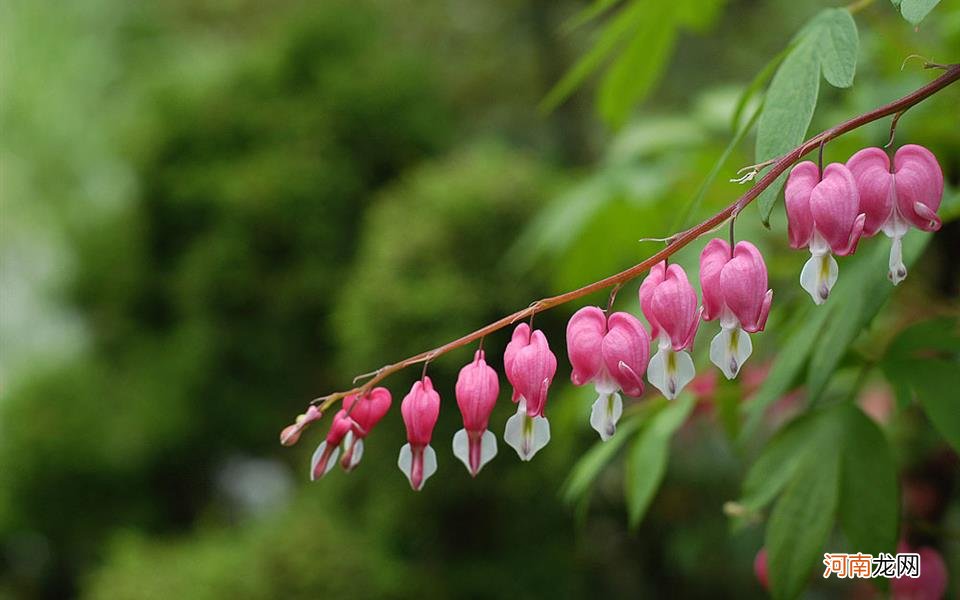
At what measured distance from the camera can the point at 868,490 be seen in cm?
57

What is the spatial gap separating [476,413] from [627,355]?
0.30 ft

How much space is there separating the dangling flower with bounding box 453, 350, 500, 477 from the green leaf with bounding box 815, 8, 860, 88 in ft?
0.80

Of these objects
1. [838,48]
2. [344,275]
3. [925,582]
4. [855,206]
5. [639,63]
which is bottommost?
[925,582]

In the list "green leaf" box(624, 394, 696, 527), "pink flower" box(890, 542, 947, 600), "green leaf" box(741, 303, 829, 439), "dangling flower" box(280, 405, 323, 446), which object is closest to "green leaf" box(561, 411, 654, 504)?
"green leaf" box(624, 394, 696, 527)

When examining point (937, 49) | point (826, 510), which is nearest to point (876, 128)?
point (937, 49)

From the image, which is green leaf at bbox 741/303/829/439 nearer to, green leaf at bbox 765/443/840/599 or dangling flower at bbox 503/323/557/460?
green leaf at bbox 765/443/840/599

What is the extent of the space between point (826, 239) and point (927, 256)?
1.16 metres

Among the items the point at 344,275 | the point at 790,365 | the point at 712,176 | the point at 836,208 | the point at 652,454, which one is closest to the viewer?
the point at 836,208

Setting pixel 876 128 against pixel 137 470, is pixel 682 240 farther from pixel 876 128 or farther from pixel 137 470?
pixel 137 470

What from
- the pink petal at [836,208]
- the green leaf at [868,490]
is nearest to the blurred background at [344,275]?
the green leaf at [868,490]

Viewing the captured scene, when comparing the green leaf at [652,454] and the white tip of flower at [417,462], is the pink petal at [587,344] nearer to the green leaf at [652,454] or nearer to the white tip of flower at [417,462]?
the white tip of flower at [417,462]

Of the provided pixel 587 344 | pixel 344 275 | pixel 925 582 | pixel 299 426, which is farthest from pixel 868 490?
pixel 344 275

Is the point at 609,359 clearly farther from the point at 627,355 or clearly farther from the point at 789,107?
the point at 789,107

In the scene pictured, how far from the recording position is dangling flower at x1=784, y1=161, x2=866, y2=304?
15.8 inches
